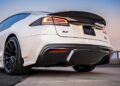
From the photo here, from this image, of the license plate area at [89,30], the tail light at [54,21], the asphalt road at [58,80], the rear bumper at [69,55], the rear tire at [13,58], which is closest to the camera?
the asphalt road at [58,80]

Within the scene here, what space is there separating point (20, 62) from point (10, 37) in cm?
74

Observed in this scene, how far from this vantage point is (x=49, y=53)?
16.9 ft

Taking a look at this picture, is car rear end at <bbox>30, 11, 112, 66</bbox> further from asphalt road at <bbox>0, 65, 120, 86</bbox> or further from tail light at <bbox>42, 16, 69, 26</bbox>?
asphalt road at <bbox>0, 65, 120, 86</bbox>

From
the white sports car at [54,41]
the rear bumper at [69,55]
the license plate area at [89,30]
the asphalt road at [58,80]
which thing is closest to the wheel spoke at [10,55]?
the white sports car at [54,41]

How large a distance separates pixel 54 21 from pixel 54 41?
398 mm

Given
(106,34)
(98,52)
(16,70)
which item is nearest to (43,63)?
(16,70)

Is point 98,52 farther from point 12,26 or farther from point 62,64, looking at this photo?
point 12,26

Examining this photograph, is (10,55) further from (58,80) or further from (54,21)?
(58,80)

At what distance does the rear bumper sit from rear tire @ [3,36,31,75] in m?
0.40

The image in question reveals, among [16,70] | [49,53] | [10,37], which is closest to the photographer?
[49,53]

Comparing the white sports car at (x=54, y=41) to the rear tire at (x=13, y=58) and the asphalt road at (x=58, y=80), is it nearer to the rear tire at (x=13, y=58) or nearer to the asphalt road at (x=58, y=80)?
the rear tire at (x=13, y=58)

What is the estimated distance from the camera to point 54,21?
5.37 meters

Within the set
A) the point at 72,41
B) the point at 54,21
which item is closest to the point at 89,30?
the point at 72,41

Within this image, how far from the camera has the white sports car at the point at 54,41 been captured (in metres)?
5.20
